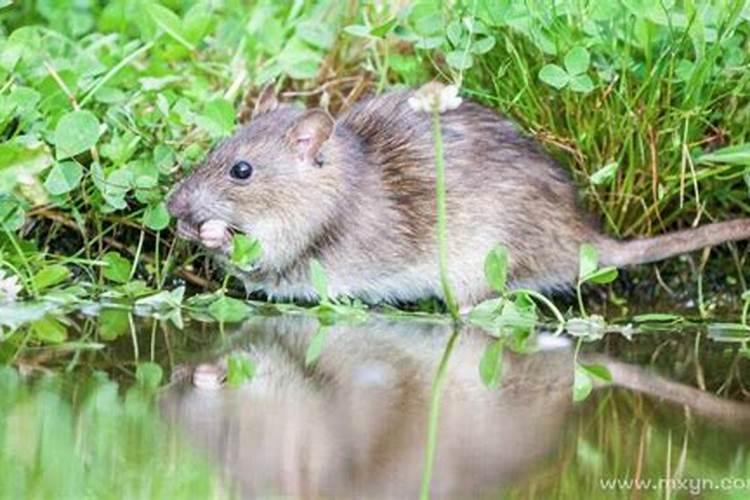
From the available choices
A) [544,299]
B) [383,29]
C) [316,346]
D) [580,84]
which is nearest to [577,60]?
[580,84]

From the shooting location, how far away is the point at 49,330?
525 centimetres

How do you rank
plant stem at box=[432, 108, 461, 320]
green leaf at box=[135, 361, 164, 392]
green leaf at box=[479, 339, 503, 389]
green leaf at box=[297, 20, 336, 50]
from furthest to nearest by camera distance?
green leaf at box=[297, 20, 336, 50]
plant stem at box=[432, 108, 461, 320]
green leaf at box=[479, 339, 503, 389]
green leaf at box=[135, 361, 164, 392]

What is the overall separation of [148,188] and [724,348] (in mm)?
1736

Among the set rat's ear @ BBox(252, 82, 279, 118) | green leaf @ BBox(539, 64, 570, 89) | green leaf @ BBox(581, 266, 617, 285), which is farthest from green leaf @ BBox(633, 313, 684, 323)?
rat's ear @ BBox(252, 82, 279, 118)

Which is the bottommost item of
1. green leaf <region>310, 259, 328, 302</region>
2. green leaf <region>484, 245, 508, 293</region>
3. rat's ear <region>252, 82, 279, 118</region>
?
green leaf <region>310, 259, 328, 302</region>

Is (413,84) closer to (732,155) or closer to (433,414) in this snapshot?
(732,155)

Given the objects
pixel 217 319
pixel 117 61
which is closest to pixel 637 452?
pixel 217 319

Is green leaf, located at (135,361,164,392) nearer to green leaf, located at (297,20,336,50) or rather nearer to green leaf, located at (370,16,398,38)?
green leaf, located at (370,16,398,38)

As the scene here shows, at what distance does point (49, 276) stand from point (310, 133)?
910mm

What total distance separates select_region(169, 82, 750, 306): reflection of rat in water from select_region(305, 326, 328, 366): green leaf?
56 cm

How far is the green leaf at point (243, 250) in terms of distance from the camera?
5.79 m

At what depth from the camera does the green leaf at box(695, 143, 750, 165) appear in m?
5.88

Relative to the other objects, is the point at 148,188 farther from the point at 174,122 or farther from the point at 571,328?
the point at 571,328

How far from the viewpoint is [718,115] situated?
245 inches
